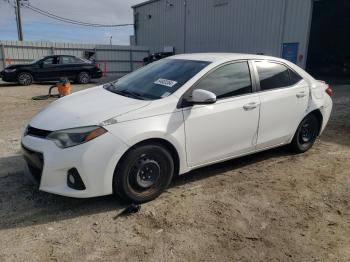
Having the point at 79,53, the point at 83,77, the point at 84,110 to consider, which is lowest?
the point at 83,77

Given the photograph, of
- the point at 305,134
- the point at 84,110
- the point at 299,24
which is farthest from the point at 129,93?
the point at 299,24

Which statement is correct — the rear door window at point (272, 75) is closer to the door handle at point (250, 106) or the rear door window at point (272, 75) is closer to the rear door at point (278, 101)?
the rear door at point (278, 101)

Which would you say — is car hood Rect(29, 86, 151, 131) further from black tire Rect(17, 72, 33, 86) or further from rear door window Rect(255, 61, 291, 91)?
black tire Rect(17, 72, 33, 86)

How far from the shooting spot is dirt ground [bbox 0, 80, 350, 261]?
9.23 feet

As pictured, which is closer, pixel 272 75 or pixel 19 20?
pixel 272 75

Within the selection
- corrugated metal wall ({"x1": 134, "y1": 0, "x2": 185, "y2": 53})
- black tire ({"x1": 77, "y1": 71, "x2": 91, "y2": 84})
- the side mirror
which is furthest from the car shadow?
corrugated metal wall ({"x1": 134, "y1": 0, "x2": 185, "y2": 53})

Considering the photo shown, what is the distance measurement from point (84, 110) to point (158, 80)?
1035 millimetres

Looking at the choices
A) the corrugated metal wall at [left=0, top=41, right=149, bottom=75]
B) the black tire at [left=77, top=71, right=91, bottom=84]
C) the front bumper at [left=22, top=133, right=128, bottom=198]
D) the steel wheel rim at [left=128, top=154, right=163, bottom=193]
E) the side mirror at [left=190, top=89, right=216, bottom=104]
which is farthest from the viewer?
the corrugated metal wall at [left=0, top=41, right=149, bottom=75]

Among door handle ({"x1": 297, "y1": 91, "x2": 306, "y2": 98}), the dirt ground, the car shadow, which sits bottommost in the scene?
the dirt ground

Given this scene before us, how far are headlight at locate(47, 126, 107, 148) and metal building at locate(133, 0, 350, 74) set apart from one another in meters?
15.0

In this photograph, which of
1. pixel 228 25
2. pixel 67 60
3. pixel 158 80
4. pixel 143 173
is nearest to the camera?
pixel 143 173

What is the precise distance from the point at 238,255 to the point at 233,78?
2224 millimetres

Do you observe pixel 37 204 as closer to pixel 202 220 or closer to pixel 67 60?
pixel 202 220

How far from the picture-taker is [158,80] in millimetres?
4031
